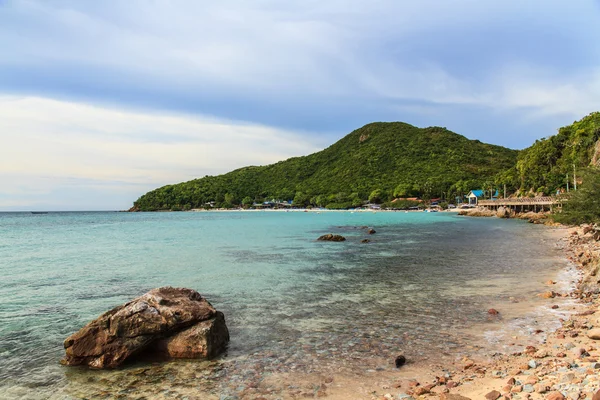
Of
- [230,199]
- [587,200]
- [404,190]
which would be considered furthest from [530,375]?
[230,199]

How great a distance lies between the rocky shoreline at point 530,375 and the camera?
5504 millimetres

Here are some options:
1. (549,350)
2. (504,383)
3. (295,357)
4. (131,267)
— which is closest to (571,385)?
(504,383)

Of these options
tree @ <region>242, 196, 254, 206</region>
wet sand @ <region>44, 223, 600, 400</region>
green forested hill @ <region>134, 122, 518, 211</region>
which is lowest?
wet sand @ <region>44, 223, 600, 400</region>

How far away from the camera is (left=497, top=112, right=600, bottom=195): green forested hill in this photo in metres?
66.7

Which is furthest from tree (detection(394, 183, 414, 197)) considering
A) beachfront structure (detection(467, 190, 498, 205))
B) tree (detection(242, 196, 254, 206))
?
tree (detection(242, 196, 254, 206))

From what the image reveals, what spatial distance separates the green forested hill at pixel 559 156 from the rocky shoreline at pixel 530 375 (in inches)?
2705

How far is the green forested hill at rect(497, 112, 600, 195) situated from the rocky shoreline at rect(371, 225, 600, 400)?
68.7m

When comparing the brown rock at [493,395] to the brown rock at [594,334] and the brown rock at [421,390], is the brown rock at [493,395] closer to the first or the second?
the brown rock at [421,390]

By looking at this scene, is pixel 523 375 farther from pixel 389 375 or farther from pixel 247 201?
pixel 247 201

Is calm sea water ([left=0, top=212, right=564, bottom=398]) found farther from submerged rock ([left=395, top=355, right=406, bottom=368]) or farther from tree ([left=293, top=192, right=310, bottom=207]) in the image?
tree ([left=293, top=192, right=310, bottom=207])

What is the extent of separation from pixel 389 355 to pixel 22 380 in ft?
24.3

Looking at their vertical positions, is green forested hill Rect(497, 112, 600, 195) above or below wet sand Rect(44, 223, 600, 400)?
above

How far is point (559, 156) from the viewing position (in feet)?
274

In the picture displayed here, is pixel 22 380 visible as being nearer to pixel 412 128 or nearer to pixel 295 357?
pixel 295 357
